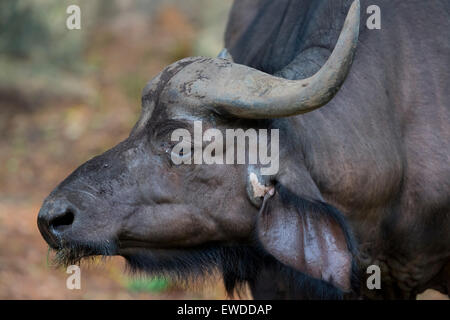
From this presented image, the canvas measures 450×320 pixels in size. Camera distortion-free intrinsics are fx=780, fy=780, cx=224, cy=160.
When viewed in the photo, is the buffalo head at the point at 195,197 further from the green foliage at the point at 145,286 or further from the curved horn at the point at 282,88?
the green foliage at the point at 145,286

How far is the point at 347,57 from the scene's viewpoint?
3.71 metres

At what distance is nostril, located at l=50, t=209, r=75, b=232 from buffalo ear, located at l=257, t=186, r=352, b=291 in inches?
39.1

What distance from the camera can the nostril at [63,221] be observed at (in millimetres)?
4035

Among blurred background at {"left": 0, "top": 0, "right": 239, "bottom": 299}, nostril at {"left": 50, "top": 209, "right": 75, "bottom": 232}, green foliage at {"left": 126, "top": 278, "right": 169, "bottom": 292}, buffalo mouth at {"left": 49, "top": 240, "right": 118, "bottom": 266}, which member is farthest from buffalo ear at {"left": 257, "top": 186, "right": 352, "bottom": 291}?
green foliage at {"left": 126, "top": 278, "right": 169, "bottom": 292}

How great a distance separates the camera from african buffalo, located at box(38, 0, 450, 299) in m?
4.05

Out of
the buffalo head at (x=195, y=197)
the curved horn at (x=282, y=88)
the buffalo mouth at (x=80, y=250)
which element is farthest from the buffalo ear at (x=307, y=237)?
the buffalo mouth at (x=80, y=250)

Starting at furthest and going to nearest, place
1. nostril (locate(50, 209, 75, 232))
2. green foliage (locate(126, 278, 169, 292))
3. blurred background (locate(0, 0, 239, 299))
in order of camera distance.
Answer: blurred background (locate(0, 0, 239, 299))
green foliage (locate(126, 278, 169, 292))
nostril (locate(50, 209, 75, 232))

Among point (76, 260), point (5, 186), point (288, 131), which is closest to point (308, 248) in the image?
point (288, 131)

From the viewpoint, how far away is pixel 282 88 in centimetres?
389

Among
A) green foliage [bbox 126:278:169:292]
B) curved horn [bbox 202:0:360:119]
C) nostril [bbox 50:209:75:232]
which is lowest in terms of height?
green foliage [bbox 126:278:169:292]

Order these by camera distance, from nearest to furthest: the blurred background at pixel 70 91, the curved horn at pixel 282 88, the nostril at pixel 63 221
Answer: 1. the curved horn at pixel 282 88
2. the nostril at pixel 63 221
3. the blurred background at pixel 70 91

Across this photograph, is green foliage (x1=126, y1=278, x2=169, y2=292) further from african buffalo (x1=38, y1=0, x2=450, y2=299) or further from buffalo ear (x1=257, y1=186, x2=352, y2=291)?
buffalo ear (x1=257, y1=186, x2=352, y2=291)
